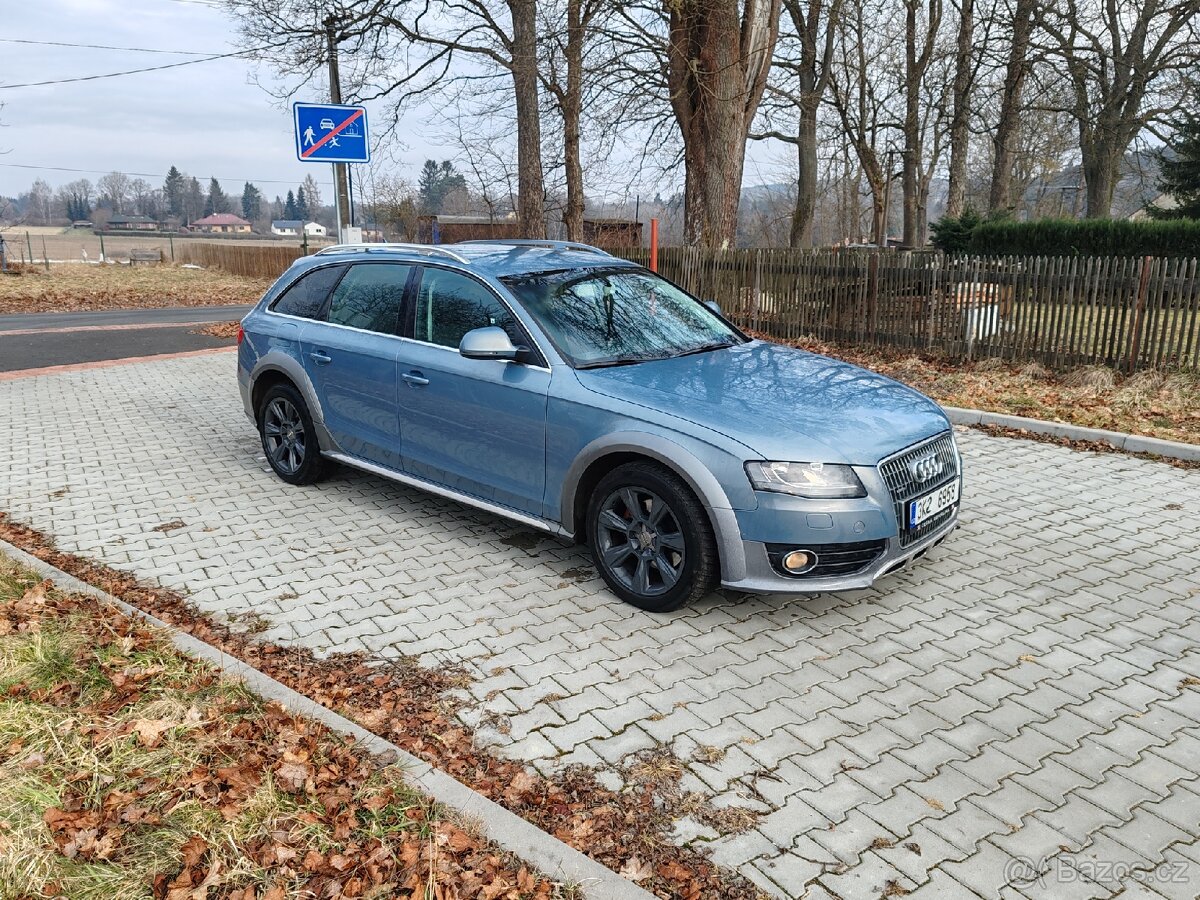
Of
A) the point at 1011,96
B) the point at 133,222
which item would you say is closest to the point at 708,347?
the point at 1011,96

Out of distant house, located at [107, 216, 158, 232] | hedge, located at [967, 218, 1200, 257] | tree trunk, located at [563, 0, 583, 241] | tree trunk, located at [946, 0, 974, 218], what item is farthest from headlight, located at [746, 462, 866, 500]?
distant house, located at [107, 216, 158, 232]

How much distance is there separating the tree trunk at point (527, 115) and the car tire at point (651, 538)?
1172cm

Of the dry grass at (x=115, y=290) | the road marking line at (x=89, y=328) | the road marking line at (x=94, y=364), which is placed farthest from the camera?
the dry grass at (x=115, y=290)

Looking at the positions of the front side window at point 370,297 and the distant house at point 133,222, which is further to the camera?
the distant house at point 133,222

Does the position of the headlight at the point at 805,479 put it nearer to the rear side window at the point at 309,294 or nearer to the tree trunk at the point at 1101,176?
the rear side window at the point at 309,294

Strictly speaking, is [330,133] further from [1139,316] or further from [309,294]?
[1139,316]

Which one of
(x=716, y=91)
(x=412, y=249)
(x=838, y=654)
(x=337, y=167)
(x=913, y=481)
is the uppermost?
(x=716, y=91)

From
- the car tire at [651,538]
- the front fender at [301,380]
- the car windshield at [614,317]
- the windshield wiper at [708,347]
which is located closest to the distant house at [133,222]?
the front fender at [301,380]

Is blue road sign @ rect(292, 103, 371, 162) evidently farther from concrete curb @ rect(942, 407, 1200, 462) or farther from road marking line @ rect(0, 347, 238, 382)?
concrete curb @ rect(942, 407, 1200, 462)

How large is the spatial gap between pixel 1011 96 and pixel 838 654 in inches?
1013

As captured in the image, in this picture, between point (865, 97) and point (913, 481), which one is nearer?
point (913, 481)

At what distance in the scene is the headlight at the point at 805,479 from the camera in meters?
3.96

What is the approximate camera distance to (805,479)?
398 cm

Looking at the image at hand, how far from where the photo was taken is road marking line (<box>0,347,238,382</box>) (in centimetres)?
1143
